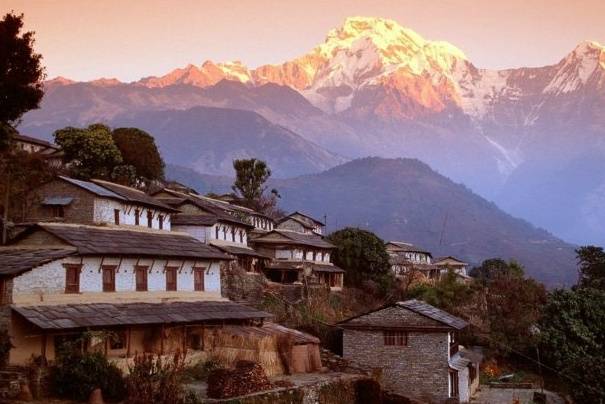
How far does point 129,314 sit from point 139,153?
154 ft

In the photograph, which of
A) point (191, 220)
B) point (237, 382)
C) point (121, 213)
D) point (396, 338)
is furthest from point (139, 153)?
point (237, 382)

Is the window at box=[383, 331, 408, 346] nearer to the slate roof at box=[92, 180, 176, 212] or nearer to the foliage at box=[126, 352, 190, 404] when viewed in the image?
the slate roof at box=[92, 180, 176, 212]

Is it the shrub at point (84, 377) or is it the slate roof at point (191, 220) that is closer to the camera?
the shrub at point (84, 377)

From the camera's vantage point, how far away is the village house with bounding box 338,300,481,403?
47.3 metres

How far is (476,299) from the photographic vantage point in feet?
234

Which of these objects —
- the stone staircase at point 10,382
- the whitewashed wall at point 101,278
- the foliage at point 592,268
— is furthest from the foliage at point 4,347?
the foliage at point 592,268

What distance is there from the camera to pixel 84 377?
31734 mm

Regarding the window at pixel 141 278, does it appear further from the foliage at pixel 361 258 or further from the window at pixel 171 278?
the foliage at pixel 361 258

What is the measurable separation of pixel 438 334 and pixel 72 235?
21.3m

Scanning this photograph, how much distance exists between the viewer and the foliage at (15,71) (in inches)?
1417

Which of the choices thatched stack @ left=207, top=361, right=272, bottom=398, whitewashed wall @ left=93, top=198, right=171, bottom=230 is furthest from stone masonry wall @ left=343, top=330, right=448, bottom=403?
whitewashed wall @ left=93, top=198, right=171, bottom=230

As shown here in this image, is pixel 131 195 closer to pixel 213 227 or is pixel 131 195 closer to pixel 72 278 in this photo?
pixel 213 227

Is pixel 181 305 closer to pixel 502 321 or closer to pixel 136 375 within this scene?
pixel 136 375

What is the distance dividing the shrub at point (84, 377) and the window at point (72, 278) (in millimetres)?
4390
